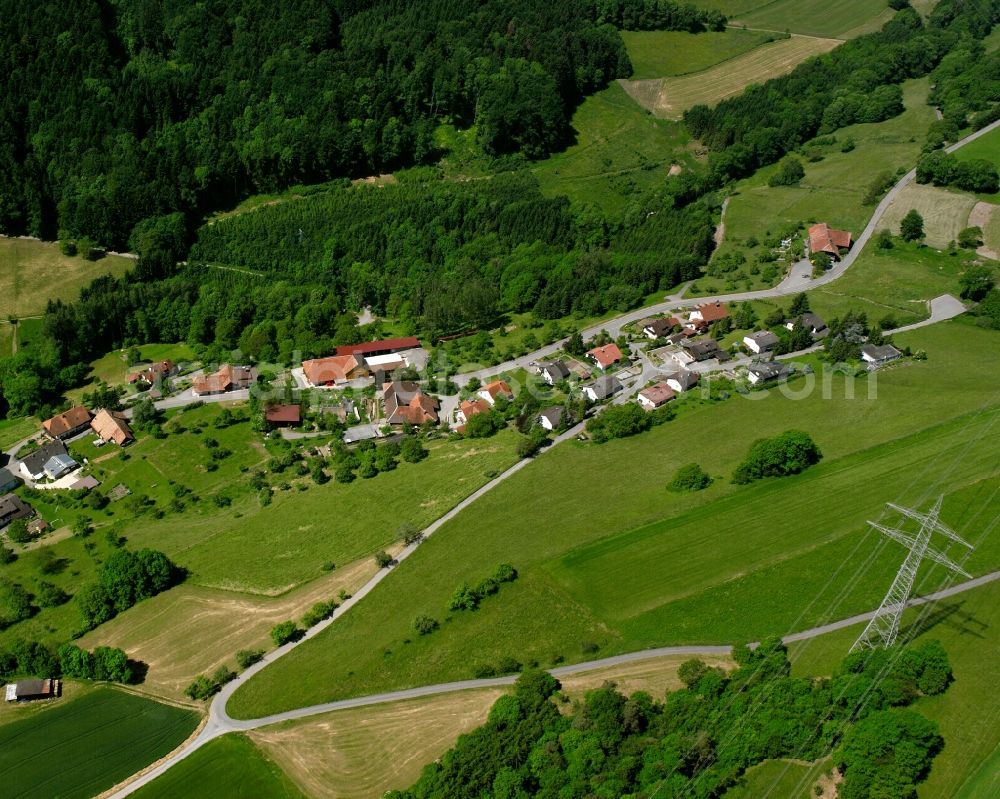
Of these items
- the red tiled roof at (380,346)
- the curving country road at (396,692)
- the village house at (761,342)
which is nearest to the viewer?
the curving country road at (396,692)

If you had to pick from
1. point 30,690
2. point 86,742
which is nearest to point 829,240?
point 86,742

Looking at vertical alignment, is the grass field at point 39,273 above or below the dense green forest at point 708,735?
above

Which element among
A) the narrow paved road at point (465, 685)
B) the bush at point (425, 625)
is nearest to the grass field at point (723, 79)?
the narrow paved road at point (465, 685)

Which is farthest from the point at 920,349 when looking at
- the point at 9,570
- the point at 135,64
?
the point at 135,64

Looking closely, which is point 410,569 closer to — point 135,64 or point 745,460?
point 745,460

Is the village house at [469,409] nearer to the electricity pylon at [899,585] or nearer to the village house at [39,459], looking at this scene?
the village house at [39,459]

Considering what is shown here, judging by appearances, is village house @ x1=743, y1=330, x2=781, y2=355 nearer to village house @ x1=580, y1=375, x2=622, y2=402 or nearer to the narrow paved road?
village house @ x1=580, y1=375, x2=622, y2=402
